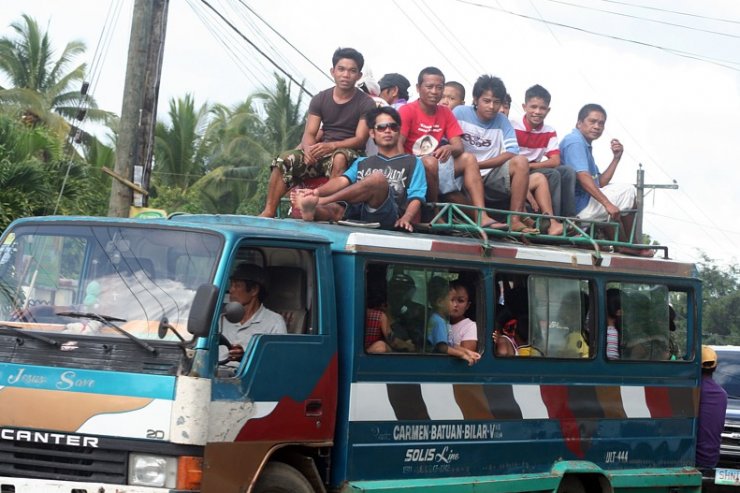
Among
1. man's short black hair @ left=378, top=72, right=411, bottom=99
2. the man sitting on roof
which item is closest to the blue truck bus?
the man sitting on roof

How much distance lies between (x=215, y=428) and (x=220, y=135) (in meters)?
31.5

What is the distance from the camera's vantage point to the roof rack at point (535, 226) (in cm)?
880

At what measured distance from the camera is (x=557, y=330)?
9.18m

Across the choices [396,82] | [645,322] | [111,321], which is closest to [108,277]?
[111,321]

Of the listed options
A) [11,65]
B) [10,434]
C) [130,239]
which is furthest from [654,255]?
[11,65]

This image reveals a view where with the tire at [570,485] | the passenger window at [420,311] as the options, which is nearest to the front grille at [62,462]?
the passenger window at [420,311]

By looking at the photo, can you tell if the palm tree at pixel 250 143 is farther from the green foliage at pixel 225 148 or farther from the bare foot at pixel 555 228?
the bare foot at pixel 555 228

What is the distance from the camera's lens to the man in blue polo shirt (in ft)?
35.7

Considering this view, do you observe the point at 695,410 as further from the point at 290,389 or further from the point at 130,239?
the point at 130,239

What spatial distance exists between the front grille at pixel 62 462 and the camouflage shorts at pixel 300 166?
10.8 ft

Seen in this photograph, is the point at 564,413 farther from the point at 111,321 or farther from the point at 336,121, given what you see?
the point at 111,321

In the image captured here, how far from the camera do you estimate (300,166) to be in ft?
30.5

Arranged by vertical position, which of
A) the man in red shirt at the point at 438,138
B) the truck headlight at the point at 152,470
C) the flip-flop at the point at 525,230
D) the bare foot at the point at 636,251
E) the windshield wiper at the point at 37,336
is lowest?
the truck headlight at the point at 152,470

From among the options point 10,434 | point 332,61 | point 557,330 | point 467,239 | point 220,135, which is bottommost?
point 10,434
